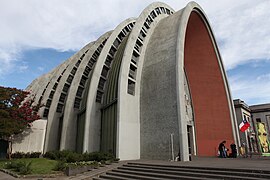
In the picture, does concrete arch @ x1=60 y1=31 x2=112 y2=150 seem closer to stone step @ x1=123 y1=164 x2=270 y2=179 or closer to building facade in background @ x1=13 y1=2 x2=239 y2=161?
building facade in background @ x1=13 y1=2 x2=239 y2=161

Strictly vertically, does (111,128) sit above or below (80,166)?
above

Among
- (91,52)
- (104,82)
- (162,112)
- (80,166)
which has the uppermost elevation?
(91,52)

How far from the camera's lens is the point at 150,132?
1541cm

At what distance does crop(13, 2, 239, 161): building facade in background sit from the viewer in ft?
48.3

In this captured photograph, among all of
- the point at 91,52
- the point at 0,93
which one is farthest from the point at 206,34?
the point at 0,93

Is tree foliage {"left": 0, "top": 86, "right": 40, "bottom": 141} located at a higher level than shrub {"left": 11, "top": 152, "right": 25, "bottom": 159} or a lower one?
higher

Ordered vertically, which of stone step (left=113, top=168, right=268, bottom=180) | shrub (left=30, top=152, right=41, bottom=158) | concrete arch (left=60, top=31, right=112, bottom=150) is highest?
concrete arch (left=60, top=31, right=112, bottom=150)

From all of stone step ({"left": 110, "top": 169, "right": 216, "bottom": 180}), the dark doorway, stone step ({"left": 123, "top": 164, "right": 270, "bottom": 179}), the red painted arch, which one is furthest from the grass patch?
the red painted arch

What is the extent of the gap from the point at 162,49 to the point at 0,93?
15434 mm

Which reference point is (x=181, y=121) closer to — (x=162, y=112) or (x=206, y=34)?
(x=162, y=112)

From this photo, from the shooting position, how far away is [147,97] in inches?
657

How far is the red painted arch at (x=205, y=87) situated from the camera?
2291 cm

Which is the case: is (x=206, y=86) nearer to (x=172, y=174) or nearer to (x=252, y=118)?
(x=172, y=174)

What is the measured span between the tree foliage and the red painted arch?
18.8 m
